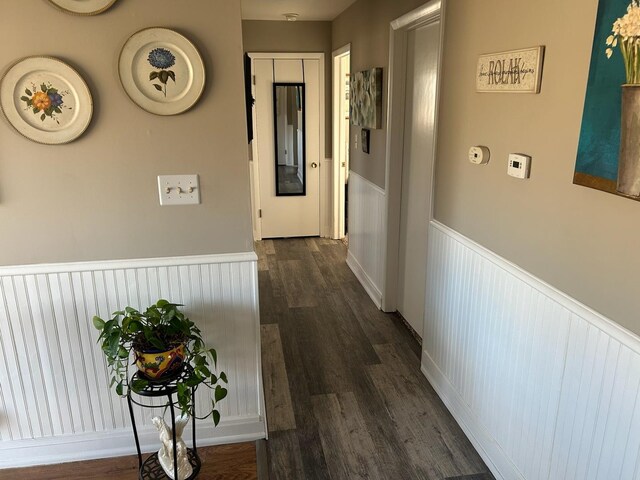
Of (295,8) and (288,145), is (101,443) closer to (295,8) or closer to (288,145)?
(295,8)

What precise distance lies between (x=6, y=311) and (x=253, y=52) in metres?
3.87

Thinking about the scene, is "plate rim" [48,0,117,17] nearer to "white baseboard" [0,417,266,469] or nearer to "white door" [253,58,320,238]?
"white baseboard" [0,417,266,469]

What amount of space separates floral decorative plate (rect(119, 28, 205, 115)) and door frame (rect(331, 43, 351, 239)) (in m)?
3.19

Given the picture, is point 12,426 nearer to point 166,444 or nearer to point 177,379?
point 166,444

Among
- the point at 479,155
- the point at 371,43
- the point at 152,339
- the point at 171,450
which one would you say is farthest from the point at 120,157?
the point at 371,43

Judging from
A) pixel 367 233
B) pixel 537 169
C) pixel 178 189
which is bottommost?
pixel 367 233

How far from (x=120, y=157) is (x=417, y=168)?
1.95 m

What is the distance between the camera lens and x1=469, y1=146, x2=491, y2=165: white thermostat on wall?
83.0 inches

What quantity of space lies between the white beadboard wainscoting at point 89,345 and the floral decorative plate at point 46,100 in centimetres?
54

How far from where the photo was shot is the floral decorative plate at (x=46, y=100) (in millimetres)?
1780

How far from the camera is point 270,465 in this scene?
7.27 ft

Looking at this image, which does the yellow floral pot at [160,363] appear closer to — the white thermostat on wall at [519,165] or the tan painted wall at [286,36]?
the white thermostat on wall at [519,165]

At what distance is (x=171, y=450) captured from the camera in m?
1.98

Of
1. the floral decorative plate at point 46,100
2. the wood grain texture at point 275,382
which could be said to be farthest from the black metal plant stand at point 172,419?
the floral decorative plate at point 46,100
